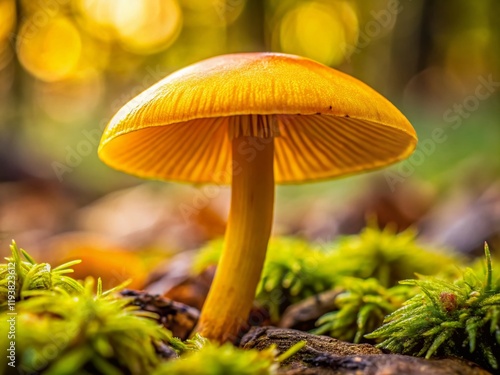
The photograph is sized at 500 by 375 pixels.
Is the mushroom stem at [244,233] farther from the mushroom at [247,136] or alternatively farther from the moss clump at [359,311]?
the moss clump at [359,311]

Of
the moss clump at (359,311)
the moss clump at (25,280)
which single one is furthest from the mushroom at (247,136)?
the moss clump at (25,280)

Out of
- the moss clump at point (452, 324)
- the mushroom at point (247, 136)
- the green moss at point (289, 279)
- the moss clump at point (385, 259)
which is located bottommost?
the green moss at point (289, 279)

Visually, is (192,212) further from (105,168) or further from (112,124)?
(105,168)

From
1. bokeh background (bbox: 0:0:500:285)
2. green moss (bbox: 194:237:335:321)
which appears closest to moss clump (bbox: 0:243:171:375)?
green moss (bbox: 194:237:335:321)

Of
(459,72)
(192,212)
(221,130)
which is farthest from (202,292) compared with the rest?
(459,72)

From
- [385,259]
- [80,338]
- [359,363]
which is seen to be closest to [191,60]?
[385,259]

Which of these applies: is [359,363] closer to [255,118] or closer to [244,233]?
[244,233]
